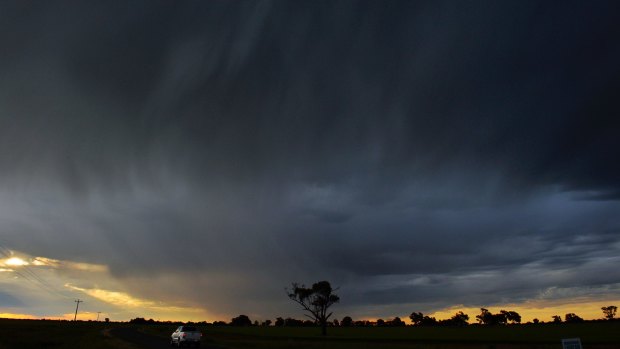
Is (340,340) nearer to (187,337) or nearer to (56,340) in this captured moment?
(187,337)

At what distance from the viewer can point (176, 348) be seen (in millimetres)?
49125

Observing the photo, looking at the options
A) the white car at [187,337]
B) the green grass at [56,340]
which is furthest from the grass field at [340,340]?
the white car at [187,337]

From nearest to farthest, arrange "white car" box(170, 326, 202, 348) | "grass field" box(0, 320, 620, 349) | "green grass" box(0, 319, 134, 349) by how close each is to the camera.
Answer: "white car" box(170, 326, 202, 348) < "green grass" box(0, 319, 134, 349) < "grass field" box(0, 320, 620, 349)

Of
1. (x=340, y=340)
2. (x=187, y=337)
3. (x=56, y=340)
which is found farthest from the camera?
(x=340, y=340)

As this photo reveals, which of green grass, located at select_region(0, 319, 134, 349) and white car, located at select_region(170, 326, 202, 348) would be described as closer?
white car, located at select_region(170, 326, 202, 348)

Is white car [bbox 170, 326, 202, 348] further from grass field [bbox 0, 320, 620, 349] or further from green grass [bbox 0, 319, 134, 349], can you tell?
green grass [bbox 0, 319, 134, 349]

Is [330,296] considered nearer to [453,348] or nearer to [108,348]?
[453,348]

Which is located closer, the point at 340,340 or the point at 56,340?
the point at 56,340

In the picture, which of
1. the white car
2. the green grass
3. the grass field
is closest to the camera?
the white car

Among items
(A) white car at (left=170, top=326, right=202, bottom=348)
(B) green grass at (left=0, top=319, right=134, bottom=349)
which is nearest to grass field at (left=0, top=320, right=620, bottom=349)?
(B) green grass at (left=0, top=319, right=134, bottom=349)

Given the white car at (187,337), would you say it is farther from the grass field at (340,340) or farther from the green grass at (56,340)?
the green grass at (56,340)

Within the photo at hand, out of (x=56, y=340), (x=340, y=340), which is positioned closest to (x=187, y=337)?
(x=56, y=340)

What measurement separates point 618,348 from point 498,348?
12.7 metres

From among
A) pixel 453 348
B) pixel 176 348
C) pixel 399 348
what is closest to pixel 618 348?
pixel 453 348
